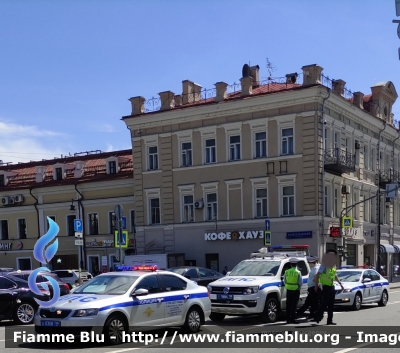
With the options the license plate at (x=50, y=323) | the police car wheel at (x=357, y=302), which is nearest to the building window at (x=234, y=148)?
the police car wheel at (x=357, y=302)

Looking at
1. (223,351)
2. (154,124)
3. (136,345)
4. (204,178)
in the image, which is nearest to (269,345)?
(223,351)

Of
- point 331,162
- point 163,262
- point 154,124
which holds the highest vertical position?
point 154,124

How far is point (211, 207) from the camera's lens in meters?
38.7

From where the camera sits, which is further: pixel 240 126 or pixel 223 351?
pixel 240 126

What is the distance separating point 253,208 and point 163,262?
5.99 metres

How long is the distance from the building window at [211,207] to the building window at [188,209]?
1113 millimetres

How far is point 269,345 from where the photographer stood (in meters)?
12.7

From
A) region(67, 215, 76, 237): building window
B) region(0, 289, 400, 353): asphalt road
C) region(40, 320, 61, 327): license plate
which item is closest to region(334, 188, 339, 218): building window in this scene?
region(0, 289, 400, 353): asphalt road

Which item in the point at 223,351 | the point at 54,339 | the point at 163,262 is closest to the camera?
the point at 223,351

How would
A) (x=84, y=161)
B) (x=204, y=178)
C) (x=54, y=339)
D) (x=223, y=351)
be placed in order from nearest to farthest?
(x=223, y=351), (x=54, y=339), (x=204, y=178), (x=84, y=161)

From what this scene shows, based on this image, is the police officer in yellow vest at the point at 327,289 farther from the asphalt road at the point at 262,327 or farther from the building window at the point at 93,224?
the building window at the point at 93,224

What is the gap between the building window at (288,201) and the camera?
36.1m

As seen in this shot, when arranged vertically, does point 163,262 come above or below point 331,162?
below

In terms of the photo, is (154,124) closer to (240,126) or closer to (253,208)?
(240,126)
